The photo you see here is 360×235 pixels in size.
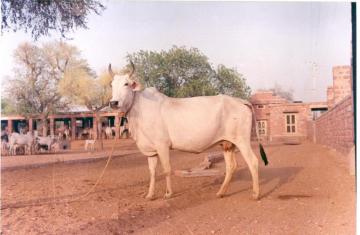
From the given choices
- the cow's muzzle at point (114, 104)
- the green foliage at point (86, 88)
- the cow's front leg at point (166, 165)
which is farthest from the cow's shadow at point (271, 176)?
the green foliage at point (86, 88)

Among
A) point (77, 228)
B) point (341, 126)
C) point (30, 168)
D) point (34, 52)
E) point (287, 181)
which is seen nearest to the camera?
point (77, 228)

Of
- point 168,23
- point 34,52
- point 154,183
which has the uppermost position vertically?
point 168,23

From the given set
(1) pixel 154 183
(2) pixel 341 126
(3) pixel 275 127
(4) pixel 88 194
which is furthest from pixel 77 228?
(2) pixel 341 126

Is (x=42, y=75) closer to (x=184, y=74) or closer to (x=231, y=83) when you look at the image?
(x=184, y=74)

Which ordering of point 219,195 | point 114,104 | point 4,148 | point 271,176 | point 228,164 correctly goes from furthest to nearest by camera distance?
1. point 271,176
2. point 228,164
3. point 219,195
4. point 4,148
5. point 114,104

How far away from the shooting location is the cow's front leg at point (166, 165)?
418 centimetres

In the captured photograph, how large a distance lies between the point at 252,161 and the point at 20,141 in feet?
8.09

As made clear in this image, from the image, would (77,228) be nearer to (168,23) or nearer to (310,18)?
(168,23)

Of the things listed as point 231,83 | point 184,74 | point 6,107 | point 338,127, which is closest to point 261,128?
point 231,83

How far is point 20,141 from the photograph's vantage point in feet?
13.1

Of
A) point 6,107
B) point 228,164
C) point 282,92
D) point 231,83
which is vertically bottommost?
point 228,164

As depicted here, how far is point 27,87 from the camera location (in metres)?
4.11

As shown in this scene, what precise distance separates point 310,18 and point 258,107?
1103 millimetres

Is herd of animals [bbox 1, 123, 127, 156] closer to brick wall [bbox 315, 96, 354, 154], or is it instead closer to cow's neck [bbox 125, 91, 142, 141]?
cow's neck [bbox 125, 91, 142, 141]
